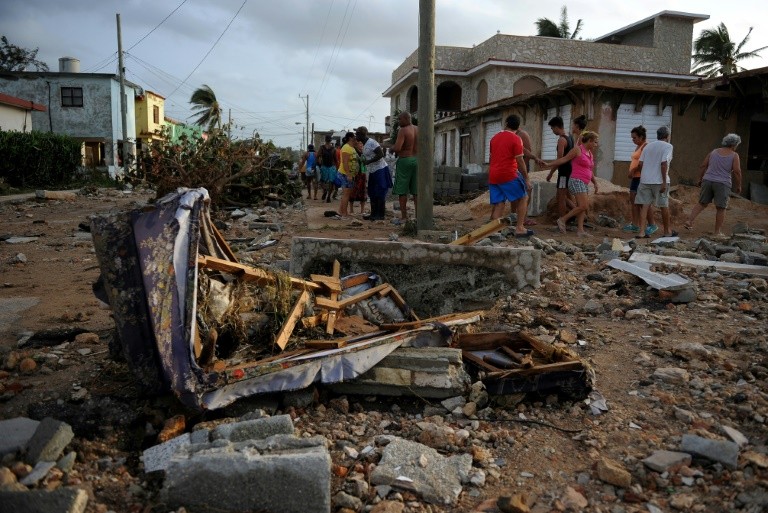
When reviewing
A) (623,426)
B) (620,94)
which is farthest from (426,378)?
(620,94)

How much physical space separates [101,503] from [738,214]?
1223 centimetres

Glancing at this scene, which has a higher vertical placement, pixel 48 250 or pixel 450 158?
pixel 450 158

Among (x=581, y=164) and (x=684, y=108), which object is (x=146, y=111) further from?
(x=581, y=164)

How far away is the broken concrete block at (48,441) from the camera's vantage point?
7.16ft

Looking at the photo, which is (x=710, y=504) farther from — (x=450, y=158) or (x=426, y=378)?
(x=450, y=158)

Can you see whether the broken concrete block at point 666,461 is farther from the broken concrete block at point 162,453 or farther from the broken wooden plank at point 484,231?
the broken wooden plank at point 484,231

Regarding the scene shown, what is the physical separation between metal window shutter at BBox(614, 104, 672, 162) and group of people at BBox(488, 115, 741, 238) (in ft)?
25.4

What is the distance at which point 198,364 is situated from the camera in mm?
2713

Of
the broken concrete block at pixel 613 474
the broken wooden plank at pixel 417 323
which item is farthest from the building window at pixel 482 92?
the broken concrete block at pixel 613 474

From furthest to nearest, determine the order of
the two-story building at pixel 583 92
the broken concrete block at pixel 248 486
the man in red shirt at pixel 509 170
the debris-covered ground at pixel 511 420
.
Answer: the two-story building at pixel 583 92
the man in red shirt at pixel 509 170
the debris-covered ground at pixel 511 420
the broken concrete block at pixel 248 486

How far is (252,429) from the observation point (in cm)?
234

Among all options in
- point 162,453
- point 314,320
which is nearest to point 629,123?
point 314,320

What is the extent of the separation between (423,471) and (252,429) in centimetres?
68

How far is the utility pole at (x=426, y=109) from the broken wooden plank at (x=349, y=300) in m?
3.58
